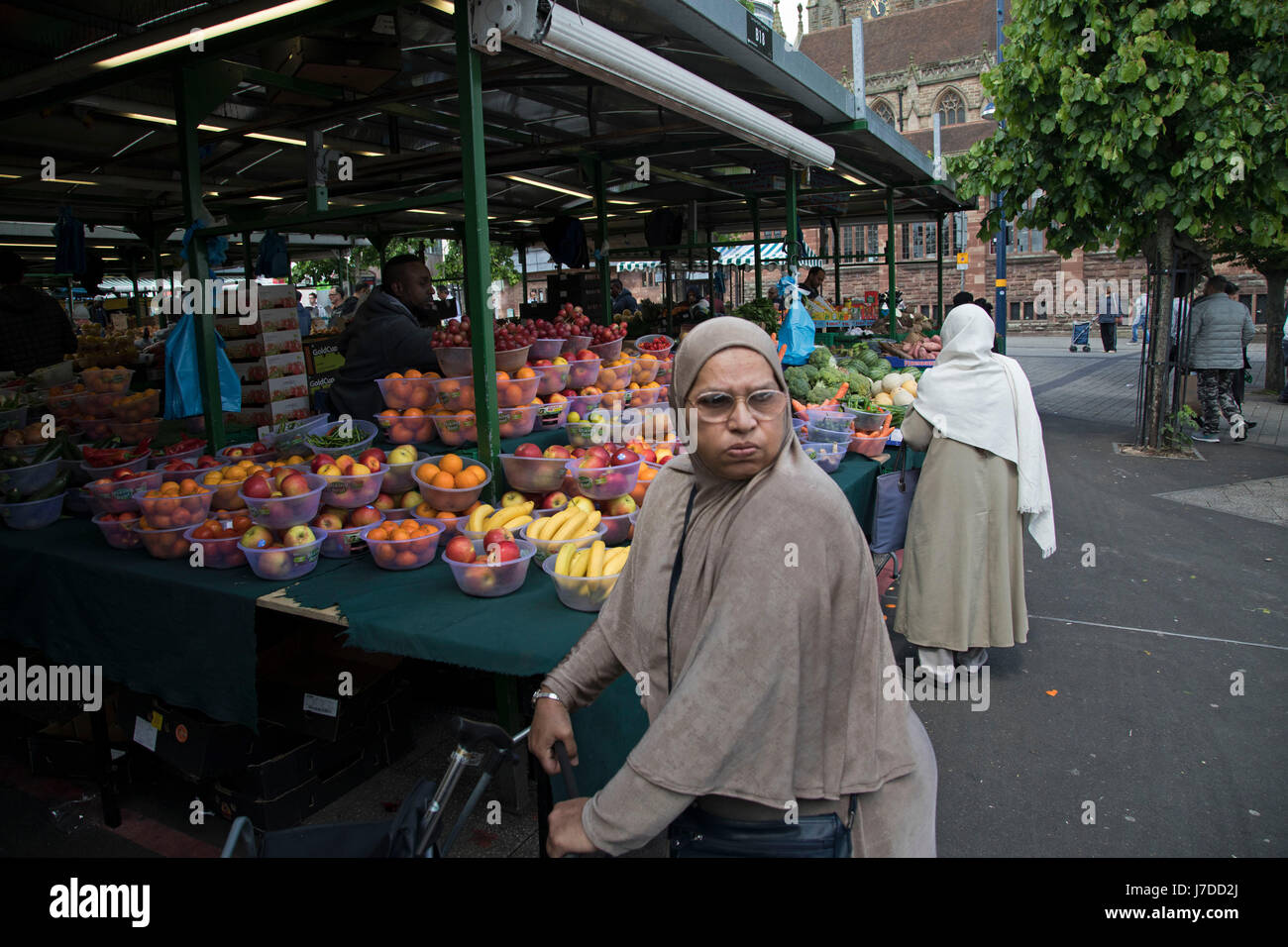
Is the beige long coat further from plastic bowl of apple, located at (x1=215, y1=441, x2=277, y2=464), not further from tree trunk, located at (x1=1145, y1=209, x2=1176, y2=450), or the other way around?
tree trunk, located at (x1=1145, y1=209, x2=1176, y2=450)

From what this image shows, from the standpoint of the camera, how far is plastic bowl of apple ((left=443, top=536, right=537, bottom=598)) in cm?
297

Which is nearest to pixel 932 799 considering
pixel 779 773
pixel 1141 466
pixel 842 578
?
pixel 779 773

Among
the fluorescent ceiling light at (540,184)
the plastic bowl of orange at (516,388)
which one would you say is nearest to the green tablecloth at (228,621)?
the plastic bowl of orange at (516,388)

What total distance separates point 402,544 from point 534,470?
2.34 ft

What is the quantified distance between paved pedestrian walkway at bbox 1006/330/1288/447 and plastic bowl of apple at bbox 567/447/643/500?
11.1m

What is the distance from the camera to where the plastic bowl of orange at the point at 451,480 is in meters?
3.49

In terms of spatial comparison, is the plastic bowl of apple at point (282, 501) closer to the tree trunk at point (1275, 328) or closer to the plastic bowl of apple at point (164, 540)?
the plastic bowl of apple at point (164, 540)

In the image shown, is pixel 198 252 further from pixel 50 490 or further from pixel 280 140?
pixel 280 140

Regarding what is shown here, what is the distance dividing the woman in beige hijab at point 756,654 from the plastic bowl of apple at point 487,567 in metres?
1.26

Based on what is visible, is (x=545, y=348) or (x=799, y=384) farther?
(x=799, y=384)

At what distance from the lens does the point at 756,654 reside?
1.55 meters

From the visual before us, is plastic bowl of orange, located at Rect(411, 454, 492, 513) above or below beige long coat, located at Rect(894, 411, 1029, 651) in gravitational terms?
above

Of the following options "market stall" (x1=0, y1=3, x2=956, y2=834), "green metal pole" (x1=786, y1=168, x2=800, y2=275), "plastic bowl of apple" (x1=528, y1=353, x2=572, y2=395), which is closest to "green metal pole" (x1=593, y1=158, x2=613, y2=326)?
"market stall" (x1=0, y1=3, x2=956, y2=834)

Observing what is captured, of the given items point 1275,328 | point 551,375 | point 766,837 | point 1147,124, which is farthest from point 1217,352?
point 766,837
